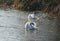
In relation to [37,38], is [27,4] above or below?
above

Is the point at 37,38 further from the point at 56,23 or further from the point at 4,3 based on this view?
the point at 4,3

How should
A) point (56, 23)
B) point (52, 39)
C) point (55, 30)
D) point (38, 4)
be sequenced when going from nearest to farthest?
point (52, 39) < point (55, 30) < point (56, 23) < point (38, 4)

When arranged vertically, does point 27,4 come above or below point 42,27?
above

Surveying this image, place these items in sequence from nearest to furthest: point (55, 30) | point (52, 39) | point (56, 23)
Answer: point (52, 39)
point (55, 30)
point (56, 23)

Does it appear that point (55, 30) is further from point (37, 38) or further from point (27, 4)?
→ point (27, 4)

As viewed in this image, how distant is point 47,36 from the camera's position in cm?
1599

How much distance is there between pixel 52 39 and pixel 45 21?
5.07 metres

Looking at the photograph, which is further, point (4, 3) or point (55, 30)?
point (4, 3)

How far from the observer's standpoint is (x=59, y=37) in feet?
52.0

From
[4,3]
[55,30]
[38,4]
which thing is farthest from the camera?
[4,3]

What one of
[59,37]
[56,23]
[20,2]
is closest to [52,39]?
[59,37]

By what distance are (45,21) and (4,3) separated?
13319 mm

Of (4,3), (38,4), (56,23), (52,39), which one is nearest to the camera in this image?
(52,39)

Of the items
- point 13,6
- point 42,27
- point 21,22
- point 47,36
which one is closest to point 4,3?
point 13,6
